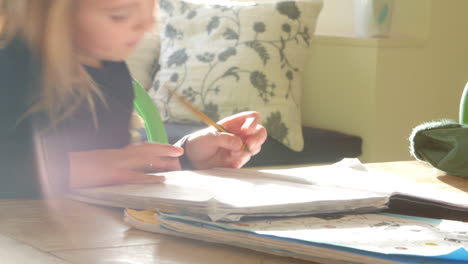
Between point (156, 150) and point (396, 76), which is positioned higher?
point (156, 150)

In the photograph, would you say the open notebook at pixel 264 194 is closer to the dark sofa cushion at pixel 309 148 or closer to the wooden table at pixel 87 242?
the wooden table at pixel 87 242

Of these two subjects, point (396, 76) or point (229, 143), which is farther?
point (396, 76)

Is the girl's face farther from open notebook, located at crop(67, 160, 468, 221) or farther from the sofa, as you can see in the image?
the sofa

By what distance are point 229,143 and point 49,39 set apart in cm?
45

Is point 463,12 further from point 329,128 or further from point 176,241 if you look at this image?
point 176,241

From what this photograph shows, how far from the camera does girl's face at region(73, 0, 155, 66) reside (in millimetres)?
667

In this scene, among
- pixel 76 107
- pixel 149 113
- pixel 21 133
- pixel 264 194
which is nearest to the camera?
pixel 264 194

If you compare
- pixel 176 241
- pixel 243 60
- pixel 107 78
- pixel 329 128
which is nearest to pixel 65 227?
pixel 176 241

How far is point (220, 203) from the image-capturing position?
2.26ft

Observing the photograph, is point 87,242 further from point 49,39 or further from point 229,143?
point 229,143

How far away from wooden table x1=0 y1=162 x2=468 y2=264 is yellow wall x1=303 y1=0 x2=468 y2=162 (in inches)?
82.0

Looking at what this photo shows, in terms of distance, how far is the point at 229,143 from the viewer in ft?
3.46

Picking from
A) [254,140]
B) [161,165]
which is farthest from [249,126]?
[161,165]

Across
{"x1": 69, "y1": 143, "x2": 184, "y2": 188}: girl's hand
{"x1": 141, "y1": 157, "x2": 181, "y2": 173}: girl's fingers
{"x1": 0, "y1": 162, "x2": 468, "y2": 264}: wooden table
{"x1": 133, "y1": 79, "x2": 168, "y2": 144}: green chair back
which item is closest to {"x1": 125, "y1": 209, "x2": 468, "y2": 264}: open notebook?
{"x1": 0, "y1": 162, "x2": 468, "y2": 264}: wooden table
